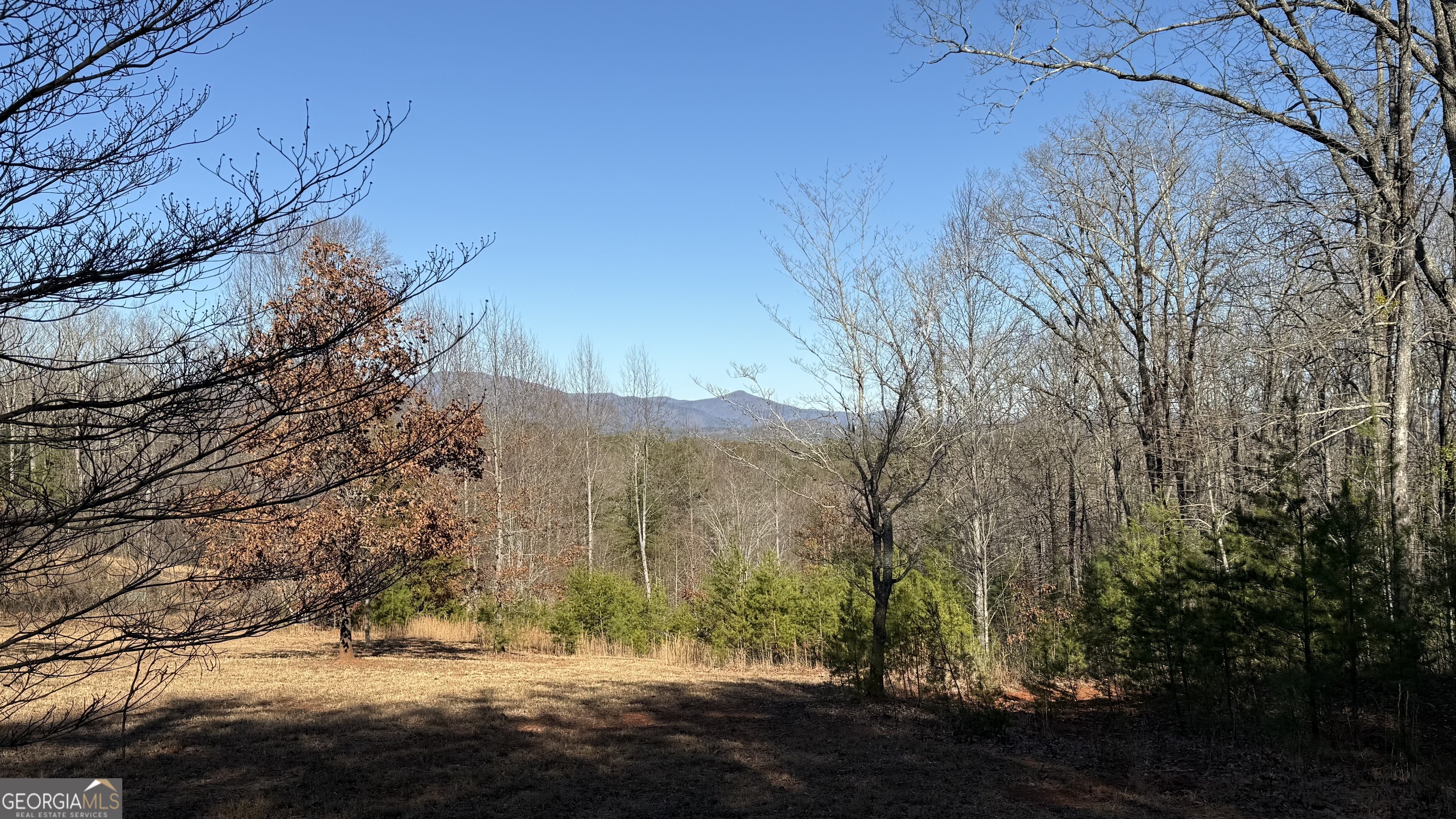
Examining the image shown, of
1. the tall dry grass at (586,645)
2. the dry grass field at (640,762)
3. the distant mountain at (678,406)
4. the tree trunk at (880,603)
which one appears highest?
the distant mountain at (678,406)

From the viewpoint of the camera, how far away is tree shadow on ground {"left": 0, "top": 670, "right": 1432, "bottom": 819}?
5844mm

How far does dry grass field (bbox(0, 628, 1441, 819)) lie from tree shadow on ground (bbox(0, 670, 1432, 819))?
2 centimetres

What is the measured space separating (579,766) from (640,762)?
521 millimetres

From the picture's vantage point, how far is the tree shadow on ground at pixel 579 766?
19.2 ft

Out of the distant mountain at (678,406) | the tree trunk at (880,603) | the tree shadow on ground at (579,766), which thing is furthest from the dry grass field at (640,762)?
the distant mountain at (678,406)

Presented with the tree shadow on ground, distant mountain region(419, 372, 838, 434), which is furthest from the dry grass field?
distant mountain region(419, 372, 838, 434)

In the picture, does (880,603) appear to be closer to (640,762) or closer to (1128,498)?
(640,762)

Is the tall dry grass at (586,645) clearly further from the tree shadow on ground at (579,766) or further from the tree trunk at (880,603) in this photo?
the tree shadow on ground at (579,766)

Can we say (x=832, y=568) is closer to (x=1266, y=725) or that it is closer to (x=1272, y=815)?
(x=1266, y=725)

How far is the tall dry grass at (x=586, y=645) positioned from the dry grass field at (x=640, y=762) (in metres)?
3.79

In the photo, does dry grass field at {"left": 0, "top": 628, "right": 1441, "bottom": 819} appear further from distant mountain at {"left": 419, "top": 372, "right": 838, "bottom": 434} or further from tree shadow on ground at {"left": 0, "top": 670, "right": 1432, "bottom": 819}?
distant mountain at {"left": 419, "top": 372, "right": 838, "bottom": 434}

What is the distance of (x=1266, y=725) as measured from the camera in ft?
23.4

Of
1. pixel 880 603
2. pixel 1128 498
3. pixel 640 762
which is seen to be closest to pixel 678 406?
pixel 1128 498

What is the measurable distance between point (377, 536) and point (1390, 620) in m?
11.1
